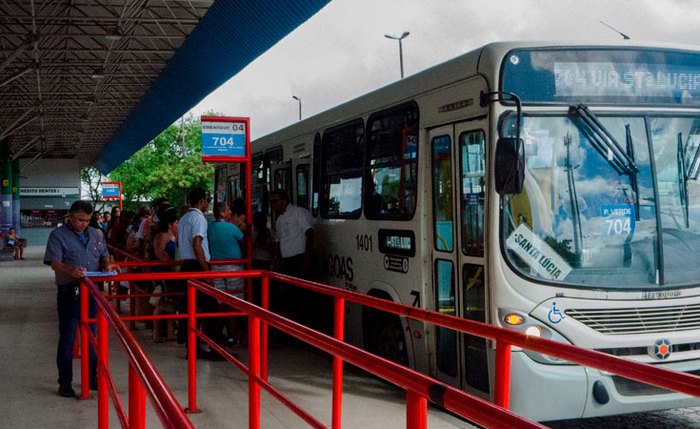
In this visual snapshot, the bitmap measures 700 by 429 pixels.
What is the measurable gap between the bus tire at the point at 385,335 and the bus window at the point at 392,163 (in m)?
1.01

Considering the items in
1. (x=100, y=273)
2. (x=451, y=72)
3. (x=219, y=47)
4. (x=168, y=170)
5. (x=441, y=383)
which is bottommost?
(x=441, y=383)

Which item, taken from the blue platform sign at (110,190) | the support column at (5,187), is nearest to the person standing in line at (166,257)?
the blue platform sign at (110,190)

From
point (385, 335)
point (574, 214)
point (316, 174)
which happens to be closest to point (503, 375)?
point (574, 214)

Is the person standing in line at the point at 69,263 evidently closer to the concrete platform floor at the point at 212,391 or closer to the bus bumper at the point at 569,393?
the concrete platform floor at the point at 212,391

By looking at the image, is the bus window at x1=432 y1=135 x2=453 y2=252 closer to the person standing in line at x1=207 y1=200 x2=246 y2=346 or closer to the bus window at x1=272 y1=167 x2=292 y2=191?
the person standing in line at x1=207 y1=200 x2=246 y2=346

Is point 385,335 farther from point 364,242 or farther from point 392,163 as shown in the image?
point 392,163

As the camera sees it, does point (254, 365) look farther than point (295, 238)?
No

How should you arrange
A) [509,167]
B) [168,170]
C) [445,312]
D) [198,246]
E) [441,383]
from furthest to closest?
[168,170] → [198,246] → [445,312] → [509,167] → [441,383]

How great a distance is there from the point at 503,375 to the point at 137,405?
2.05 meters

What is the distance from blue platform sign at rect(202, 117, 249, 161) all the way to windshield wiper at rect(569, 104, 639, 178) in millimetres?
5425

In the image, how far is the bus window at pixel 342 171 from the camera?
29.5 ft

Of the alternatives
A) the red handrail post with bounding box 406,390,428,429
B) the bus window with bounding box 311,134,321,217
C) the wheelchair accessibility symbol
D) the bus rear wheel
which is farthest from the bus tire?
the red handrail post with bounding box 406,390,428,429

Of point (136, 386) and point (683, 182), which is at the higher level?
point (683, 182)

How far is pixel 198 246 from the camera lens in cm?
933
